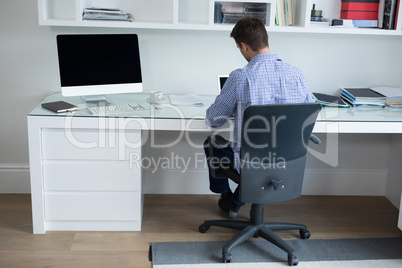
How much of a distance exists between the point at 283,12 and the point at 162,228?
156 cm

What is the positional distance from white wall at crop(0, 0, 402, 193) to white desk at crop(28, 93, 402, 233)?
43cm

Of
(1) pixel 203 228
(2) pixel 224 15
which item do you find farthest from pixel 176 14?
(1) pixel 203 228

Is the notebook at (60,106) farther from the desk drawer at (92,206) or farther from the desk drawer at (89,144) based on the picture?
the desk drawer at (92,206)

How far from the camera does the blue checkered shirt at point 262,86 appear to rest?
249cm

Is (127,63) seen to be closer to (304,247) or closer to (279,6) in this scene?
(279,6)

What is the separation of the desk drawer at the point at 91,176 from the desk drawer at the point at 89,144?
0.14 feet

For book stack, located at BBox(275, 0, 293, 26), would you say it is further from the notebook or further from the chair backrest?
the notebook

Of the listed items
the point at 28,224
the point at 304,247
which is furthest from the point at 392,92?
the point at 28,224

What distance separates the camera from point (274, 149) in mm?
2520

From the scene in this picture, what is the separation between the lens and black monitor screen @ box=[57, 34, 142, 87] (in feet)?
9.80

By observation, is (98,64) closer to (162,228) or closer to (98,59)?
(98,59)

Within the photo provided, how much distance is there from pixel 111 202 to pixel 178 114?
0.66m

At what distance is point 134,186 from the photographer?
2977mm

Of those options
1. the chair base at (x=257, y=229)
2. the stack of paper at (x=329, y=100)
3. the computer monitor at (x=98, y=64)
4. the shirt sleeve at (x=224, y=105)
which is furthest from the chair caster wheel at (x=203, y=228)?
the stack of paper at (x=329, y=100)
